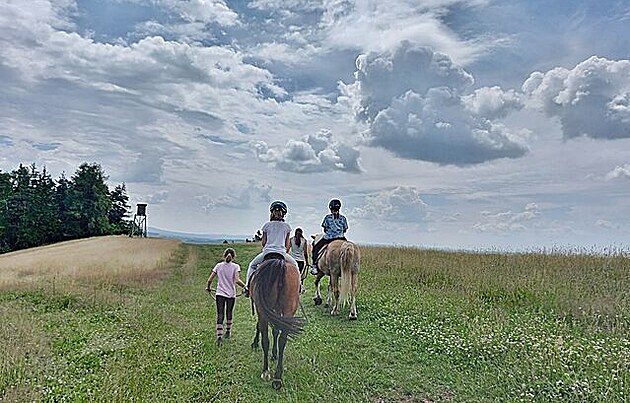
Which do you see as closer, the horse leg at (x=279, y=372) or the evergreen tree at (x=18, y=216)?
the horse leg at (x=279, y=372)

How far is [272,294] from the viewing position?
788 centimetres

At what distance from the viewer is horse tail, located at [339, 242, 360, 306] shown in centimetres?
1199

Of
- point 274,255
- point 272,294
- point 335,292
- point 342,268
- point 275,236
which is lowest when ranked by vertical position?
point 335,292

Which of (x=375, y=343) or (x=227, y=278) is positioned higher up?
(x=227, y=278)

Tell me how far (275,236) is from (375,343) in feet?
10.5

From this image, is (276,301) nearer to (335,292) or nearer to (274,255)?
(274,255)

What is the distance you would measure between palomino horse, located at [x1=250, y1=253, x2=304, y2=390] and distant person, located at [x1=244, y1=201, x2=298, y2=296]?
0.38 m

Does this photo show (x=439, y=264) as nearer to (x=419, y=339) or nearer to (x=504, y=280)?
(x=504, y=280)

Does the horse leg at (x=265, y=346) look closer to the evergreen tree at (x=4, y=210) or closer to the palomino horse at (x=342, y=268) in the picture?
the palomino horse at (x=342, y=268)

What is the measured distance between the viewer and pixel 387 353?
932 cm

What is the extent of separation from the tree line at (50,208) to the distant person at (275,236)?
2828 inches

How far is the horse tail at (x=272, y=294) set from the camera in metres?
7.71

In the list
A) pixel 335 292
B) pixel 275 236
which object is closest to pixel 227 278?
pixel 275 236

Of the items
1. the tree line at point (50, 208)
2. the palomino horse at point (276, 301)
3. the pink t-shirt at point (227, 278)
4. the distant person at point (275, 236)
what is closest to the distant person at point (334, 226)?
the pink t-shirt at point (227, 278)
